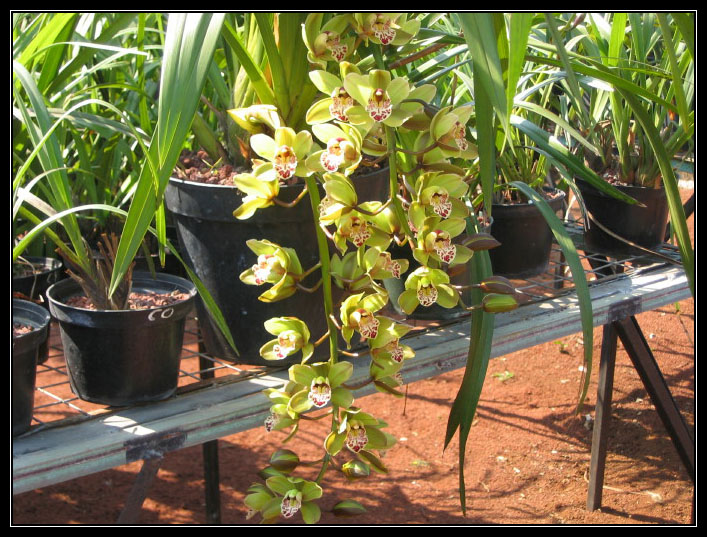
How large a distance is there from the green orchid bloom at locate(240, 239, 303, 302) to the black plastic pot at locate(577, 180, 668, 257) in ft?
2.77

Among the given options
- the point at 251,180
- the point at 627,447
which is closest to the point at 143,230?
the point at 251,180

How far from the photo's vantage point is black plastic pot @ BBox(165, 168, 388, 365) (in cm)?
84

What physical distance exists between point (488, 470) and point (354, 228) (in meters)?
1.50

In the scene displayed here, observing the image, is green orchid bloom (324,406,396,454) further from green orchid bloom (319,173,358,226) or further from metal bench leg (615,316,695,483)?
metal bench leg (615,316,695,483)

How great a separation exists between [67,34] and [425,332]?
0.59 metres

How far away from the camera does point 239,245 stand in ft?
2.86

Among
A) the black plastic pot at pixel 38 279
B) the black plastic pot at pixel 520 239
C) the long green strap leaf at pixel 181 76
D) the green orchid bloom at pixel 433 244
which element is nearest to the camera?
the long green strap leaf at pixel 181 76

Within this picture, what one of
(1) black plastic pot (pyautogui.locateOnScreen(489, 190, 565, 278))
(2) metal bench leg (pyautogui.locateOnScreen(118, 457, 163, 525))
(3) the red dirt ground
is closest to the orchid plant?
(2) metal bench leg (pyautogui.locateOnScreen(118, 457, 163, 525))

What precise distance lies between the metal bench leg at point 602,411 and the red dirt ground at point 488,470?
76 millimetres

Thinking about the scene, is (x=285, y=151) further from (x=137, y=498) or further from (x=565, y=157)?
(x=137, y=498)

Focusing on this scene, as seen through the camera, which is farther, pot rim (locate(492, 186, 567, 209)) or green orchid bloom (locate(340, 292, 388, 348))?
pot rim (locate(492, 186, 567, 209))

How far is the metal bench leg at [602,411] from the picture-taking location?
61.9 inches

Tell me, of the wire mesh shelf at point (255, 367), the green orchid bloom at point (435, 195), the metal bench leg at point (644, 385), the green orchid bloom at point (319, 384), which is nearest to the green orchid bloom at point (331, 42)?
the green orchid bloom at point (435, 195)

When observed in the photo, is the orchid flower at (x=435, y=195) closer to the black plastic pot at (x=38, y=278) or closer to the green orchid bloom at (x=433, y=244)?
the green orchid bloom at (x=433, y=244)
